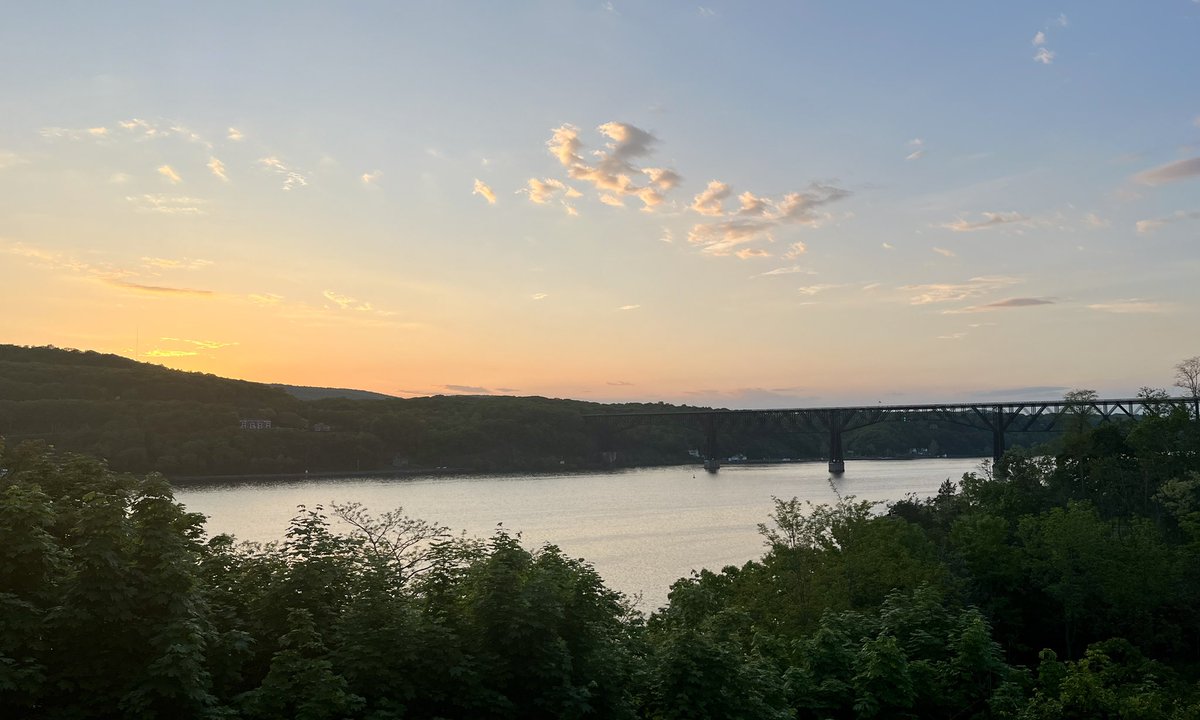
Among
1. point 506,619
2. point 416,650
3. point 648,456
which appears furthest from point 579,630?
point 648,456

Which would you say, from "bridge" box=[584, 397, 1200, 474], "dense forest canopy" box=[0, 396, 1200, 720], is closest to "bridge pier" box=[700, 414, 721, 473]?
"bridge" box=[584, 397, 1200, 474]

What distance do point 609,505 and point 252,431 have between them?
63.4 metres

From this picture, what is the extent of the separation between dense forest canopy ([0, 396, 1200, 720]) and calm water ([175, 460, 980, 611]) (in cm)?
2307

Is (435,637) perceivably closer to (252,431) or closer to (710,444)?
Result: (252,431)

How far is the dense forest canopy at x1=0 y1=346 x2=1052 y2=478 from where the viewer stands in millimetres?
118500

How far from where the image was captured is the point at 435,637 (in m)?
17.0

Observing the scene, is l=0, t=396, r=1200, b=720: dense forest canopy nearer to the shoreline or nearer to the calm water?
the calm water

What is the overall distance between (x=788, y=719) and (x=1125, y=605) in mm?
26220

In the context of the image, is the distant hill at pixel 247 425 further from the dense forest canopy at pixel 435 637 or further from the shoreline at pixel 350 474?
the dense forest canopy at pixel 435 637

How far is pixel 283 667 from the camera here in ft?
48.8

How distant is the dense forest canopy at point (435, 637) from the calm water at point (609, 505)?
23.1 meters

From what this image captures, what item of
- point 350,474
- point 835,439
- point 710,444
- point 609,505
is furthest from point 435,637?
point 710,444

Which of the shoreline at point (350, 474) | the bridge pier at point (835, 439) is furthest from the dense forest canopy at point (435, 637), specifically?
the bridge pier at point (835, 439)

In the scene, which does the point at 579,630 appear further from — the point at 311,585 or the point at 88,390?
the point at 88,390
